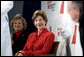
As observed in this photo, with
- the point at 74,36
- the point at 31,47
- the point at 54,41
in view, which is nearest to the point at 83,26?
the point at 74,36

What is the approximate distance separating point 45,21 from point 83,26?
25.5 inches

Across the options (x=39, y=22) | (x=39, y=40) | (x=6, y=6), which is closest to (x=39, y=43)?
(x=39, y=40)

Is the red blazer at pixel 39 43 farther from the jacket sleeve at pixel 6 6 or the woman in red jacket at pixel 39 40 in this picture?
the jacket sleeve at pixel 6 6

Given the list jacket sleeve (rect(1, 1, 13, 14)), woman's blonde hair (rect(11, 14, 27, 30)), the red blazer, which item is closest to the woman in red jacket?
the red blazer

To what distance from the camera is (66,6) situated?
254cm

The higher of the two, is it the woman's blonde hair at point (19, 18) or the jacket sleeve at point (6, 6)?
the jacket sleeve at point (6, 6)

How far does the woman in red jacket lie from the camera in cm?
257

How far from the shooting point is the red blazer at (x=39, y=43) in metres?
2.57

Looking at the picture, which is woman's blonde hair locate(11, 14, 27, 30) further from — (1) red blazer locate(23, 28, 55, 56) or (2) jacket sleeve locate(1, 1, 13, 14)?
(2) jacket sleeve locate(1, 1, 13, 14)

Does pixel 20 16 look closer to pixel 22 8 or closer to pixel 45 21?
pixel 22 8

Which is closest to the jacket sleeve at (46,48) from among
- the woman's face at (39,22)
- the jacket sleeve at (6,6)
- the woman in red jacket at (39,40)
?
the woman in red jacket at (39,40)

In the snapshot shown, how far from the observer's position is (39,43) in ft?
8.59

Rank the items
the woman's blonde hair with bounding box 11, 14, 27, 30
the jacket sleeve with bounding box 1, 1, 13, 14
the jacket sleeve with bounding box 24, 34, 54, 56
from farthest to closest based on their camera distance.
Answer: the woman's blonde hair with bounding box 11, 14, 27, 30, the jacket sleeve with bounding box 24, 34, 54, 56, the jacket sleeve with bounding box 1, 1, 13, 14

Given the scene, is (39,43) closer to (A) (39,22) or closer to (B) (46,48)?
(B) (46,48)
